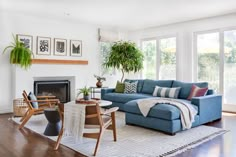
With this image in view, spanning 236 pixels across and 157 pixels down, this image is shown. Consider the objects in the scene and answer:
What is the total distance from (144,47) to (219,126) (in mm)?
4165

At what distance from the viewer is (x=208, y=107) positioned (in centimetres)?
454

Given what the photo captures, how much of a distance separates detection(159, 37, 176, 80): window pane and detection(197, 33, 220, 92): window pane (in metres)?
0.80

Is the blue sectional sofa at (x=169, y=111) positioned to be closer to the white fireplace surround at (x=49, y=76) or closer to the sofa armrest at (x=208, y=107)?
the sofa armrest at (x=208, y=107)

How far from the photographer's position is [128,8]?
5320 mm

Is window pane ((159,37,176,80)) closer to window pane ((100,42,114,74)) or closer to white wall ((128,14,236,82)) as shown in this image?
white wall ((128,14,236,82))

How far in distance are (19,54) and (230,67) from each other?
17.2 feet

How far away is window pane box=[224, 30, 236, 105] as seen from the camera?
588 cm

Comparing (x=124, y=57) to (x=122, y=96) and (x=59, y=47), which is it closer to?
(x=122, y=96)

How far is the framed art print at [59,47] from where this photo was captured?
6.45 metres

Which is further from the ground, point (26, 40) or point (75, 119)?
point (26, 40)

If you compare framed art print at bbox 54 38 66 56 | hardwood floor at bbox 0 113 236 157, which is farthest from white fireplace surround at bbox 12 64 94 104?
hardwood floor at bbox 0 113 236 157

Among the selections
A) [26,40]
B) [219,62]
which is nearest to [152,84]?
[219,62]

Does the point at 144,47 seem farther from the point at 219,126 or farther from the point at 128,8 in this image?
the point at 219,126

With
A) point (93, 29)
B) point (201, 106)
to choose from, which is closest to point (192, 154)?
point (201, 106)
